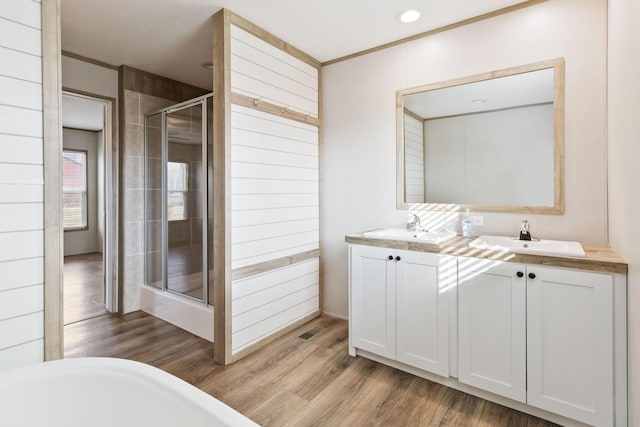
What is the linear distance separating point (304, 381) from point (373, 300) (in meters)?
0.74

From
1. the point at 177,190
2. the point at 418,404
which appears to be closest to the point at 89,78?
the point at 177,190

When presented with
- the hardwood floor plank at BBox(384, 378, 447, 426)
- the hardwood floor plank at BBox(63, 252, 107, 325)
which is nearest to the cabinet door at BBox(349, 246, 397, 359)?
the hardwood floor plank at BBox(384, 378, 447, 426)

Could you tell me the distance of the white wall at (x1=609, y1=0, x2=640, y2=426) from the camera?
133 cm

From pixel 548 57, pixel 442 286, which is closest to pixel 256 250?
pixel 442 286

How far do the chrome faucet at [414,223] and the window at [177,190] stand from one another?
2171 mm

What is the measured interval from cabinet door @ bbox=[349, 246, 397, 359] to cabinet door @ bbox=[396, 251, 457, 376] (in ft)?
0.19

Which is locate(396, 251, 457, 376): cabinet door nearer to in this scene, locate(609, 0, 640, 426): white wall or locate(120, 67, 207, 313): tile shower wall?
locate(609, 0, 640, 426): white wall

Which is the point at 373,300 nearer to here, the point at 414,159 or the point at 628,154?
the point at 414,159

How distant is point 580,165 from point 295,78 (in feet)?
7.75

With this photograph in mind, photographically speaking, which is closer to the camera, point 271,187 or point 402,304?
point 402,304

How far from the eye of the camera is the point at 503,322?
1875mm

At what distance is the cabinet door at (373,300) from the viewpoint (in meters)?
2.30

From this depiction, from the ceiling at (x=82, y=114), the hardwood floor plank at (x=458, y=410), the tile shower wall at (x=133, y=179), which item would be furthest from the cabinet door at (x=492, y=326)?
the ceiling at (x=82, y=114)

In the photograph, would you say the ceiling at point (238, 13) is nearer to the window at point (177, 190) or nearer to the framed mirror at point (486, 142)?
the framed mirror at point (486, 142)
